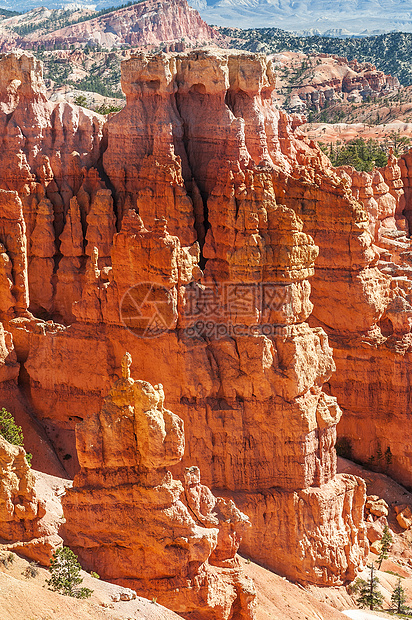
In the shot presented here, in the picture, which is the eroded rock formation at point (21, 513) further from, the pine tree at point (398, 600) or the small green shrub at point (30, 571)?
the pine tree at point (398, 600)

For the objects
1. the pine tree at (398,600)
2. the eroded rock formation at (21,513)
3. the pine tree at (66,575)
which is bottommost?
the pine tree at (398,600)

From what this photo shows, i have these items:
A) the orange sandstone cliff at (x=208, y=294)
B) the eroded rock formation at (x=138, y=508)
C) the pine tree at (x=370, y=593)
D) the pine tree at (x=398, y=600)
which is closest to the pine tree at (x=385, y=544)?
the orange sandstone cliff at (x=208, y=294)

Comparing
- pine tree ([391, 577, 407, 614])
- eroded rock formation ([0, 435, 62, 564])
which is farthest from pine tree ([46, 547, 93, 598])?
pine tree ([391, 577, 407, 614])

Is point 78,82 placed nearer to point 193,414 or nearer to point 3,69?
point 3,69

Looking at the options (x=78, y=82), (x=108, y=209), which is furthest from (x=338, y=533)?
(x=78, y=82)

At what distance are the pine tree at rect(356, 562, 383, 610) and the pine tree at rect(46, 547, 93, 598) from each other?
1223 cm

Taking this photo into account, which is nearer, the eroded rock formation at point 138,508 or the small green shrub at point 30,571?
the small green shrub at point 30,571

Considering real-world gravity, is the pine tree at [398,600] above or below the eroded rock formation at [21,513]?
below

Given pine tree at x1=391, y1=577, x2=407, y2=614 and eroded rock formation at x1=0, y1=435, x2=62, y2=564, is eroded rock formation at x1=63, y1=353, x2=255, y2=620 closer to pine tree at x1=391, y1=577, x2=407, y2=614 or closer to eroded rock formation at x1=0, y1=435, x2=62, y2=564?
eroded rock formation at x1=0, y1=435, x2=62, y2=564

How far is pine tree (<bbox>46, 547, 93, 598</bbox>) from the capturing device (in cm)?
2419

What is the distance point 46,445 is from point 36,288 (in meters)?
11.5

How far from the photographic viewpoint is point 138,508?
88.3ft

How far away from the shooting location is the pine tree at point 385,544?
122 feet

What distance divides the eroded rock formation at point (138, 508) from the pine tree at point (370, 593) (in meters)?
8.55
